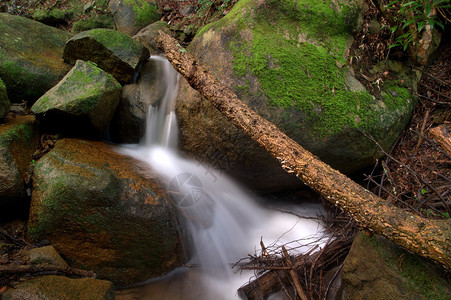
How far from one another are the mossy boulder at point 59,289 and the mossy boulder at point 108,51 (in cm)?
325

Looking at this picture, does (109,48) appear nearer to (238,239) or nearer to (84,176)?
(84,176)

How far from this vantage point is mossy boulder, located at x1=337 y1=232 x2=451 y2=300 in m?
2.07

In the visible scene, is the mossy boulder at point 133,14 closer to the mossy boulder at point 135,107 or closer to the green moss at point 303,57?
the mossy boulder at point 135,107

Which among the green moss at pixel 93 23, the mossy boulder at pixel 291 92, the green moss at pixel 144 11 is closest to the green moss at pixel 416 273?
the mossy boulder at pixel 291 92

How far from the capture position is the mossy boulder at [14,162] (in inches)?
112

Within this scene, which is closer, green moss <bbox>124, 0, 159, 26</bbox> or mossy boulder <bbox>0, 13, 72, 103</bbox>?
mossy boulder <bbox>0, 13, 72, 103</bbox>

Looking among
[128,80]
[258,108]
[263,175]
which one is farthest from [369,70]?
[128,80]

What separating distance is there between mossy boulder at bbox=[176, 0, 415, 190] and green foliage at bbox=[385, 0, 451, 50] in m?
0.52

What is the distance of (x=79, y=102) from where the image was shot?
347 centimetres

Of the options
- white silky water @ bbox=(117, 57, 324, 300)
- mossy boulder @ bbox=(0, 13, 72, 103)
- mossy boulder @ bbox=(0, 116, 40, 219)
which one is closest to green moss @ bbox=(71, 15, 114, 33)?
mossy boulder @ bbox=(0, 13, 72, 103)

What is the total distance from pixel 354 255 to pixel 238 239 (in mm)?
1738

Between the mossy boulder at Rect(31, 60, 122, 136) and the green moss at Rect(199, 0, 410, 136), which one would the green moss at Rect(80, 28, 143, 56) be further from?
the green moss at Rect(199, 0, 410, 136)

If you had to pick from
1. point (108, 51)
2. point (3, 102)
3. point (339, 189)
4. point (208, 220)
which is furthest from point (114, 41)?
point (339, 189)

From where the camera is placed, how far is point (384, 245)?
230cm
